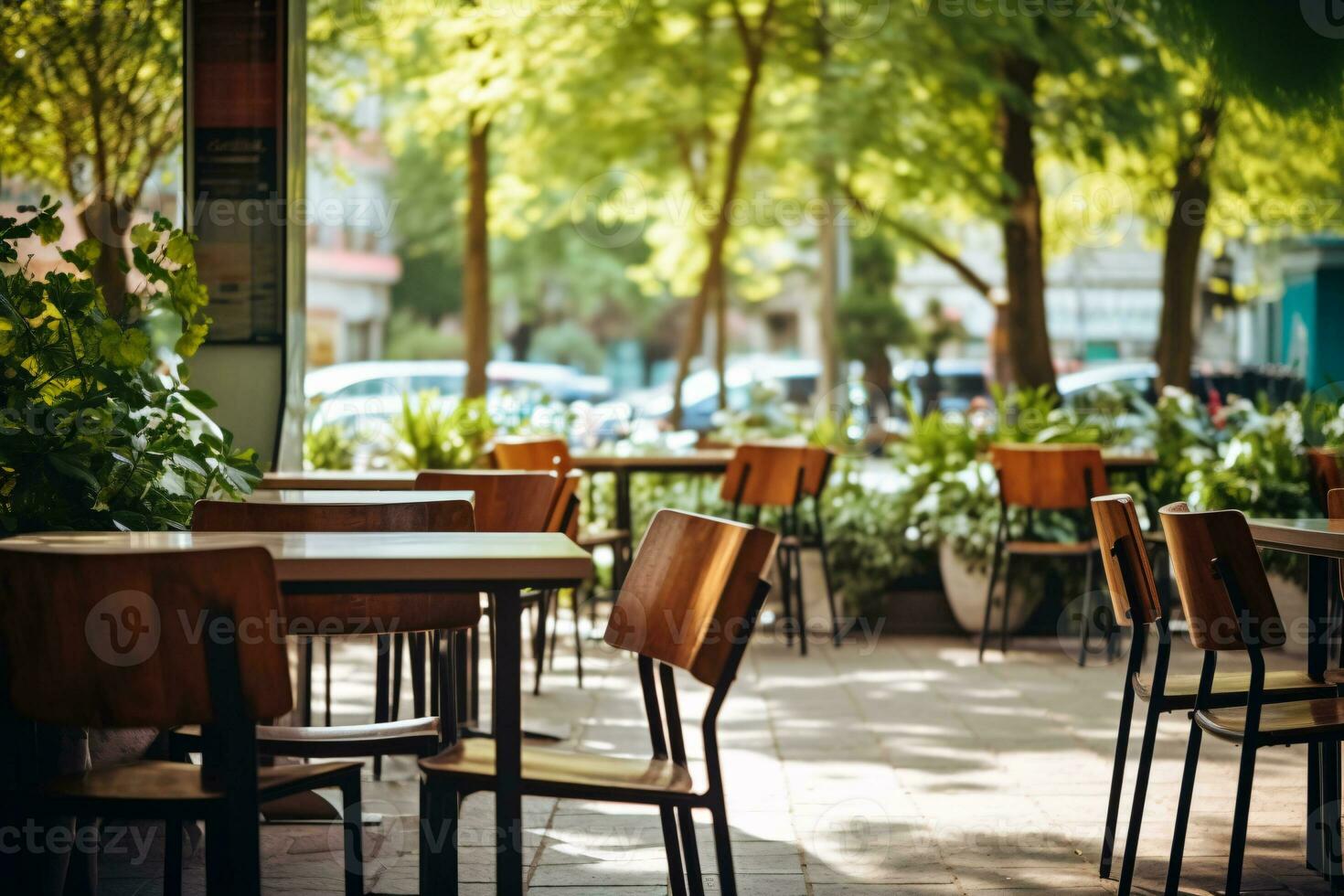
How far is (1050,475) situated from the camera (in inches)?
263

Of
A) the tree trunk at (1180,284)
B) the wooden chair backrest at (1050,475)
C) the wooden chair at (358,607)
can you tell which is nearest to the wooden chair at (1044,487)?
the wooden chair backrest at (1050,475)

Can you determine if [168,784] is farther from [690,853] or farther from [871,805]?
[871,805]

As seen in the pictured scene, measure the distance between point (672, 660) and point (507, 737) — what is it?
346mm


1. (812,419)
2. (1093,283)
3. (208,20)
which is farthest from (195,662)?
(1093,283)

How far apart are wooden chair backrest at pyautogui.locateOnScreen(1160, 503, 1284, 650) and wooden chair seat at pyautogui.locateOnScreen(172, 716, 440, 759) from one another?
5.11 feet

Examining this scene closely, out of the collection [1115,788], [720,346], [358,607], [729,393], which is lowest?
[1115,788]

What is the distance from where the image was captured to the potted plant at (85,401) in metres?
2.80

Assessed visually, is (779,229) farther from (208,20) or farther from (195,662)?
(195,662)

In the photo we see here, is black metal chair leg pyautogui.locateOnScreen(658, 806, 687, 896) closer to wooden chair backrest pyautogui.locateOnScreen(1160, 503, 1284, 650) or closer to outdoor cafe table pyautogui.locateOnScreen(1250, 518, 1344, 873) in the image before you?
wooden chair backrest pyautogui.locateOnScreen(1160, 503, 1284, 650)

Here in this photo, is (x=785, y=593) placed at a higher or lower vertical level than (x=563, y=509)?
lower

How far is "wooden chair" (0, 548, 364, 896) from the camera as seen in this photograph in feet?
6.64

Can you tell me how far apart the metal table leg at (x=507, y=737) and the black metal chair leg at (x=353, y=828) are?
0.32 m

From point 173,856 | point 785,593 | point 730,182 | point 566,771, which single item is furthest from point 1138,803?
point 730,182

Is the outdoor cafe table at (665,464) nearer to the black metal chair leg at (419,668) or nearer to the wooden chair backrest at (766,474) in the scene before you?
the wooden chair backrest at (766,474)
